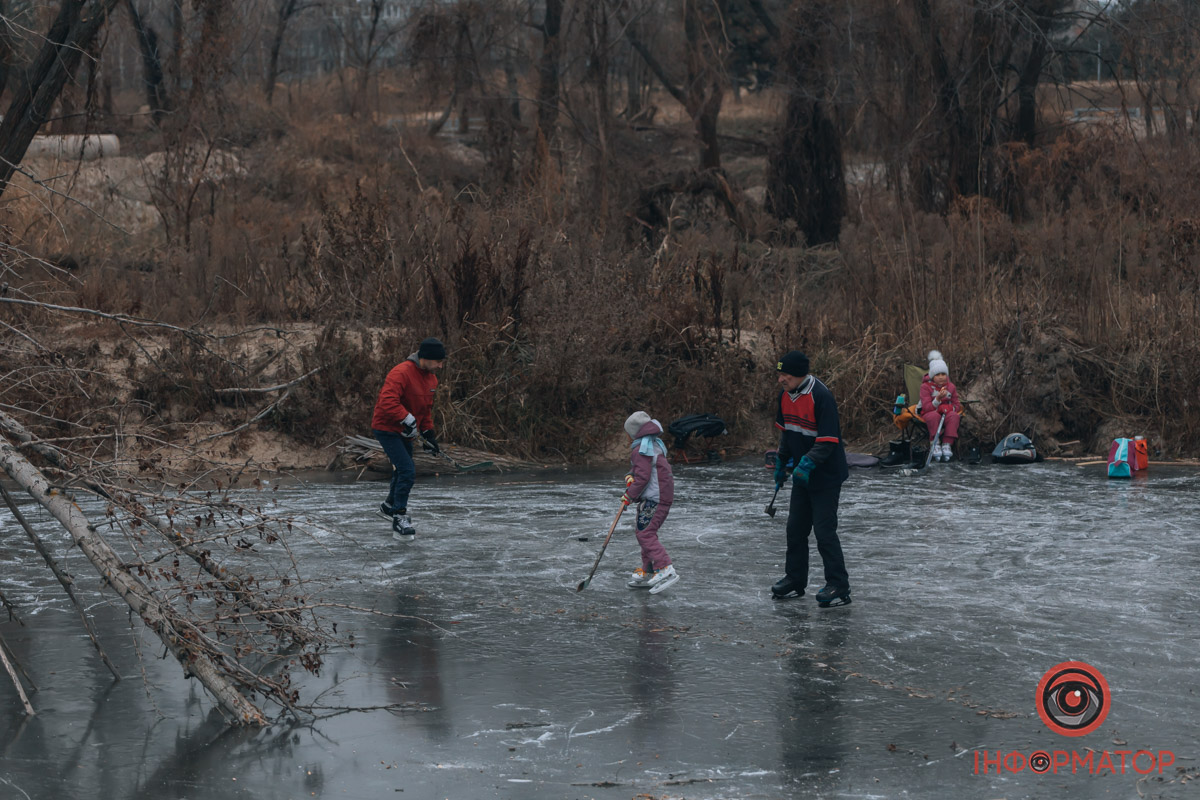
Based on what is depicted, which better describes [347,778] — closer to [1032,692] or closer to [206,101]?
[1032,692]

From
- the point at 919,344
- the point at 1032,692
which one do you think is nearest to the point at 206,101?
the point at 919,344

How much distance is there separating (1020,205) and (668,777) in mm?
24620

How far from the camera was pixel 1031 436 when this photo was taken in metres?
17.9

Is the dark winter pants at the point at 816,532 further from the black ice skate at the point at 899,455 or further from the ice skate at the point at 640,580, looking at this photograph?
the black ice skate at the point at 899,455

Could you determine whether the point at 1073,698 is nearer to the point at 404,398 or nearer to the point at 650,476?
the point at 650,476

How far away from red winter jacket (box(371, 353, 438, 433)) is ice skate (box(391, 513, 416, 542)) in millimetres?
816

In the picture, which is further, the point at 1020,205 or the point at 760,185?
Result: the point at 760,185

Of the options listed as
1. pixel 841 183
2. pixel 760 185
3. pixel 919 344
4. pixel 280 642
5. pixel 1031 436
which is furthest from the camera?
pixel 760 185

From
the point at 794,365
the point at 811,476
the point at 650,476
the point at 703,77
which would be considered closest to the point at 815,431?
the point at 811,476

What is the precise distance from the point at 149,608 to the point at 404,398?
5.92m

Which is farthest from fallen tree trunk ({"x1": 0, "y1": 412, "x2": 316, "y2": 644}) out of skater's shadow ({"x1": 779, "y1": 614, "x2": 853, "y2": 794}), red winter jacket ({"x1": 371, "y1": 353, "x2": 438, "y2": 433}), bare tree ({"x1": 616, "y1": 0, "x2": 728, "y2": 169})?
bare tree ({"x1": 616, "y1": 0, "x2": 728, "y2": 169})

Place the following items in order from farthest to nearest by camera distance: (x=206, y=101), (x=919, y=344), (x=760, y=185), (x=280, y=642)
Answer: (x=760, y=185) < (x=206, y=101) < (x=919, y=344) < (x=280, y=642)

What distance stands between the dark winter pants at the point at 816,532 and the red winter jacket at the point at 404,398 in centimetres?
424

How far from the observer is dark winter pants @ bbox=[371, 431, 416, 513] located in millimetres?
11797
